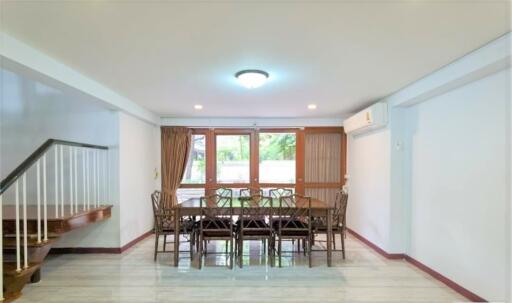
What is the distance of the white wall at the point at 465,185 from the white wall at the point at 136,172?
4.26m

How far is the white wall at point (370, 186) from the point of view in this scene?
4.24 m

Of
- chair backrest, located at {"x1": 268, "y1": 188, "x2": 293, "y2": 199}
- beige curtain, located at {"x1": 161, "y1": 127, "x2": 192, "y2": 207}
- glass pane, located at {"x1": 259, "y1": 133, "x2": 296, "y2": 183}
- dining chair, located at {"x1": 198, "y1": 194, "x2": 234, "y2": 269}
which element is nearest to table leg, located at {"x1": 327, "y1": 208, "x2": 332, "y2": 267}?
chair backrest, located at {"x1": 268, "y1": 188, "x2": 293, "y2": 199}

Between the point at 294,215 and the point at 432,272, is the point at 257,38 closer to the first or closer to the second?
the point at 294,215

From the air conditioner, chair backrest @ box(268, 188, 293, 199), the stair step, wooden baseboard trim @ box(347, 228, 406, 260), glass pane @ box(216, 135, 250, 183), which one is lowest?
wooden baseboard trim @ box(347, 228, 406, 260)

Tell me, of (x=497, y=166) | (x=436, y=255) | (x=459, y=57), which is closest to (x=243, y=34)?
(x=459, y=57)

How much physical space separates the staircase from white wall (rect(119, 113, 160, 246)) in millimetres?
293

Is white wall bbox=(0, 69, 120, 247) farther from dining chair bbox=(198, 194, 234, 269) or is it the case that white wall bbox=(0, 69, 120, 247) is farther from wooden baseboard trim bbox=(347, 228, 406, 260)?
wooden baseboard trim bbox=(347, 228, 406, 260)

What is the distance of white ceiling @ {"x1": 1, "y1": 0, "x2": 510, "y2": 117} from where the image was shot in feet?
5.99

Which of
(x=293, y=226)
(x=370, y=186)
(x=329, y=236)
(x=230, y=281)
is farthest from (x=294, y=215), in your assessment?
(x=370, y=186)

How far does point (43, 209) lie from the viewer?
3.81 metres

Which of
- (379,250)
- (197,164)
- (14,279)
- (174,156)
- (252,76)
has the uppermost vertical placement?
(252,76)

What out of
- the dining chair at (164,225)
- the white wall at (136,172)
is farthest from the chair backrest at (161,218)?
the white wall at (136,172)

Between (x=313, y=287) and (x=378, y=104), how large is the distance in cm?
267

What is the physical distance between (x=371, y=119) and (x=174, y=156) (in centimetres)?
382
